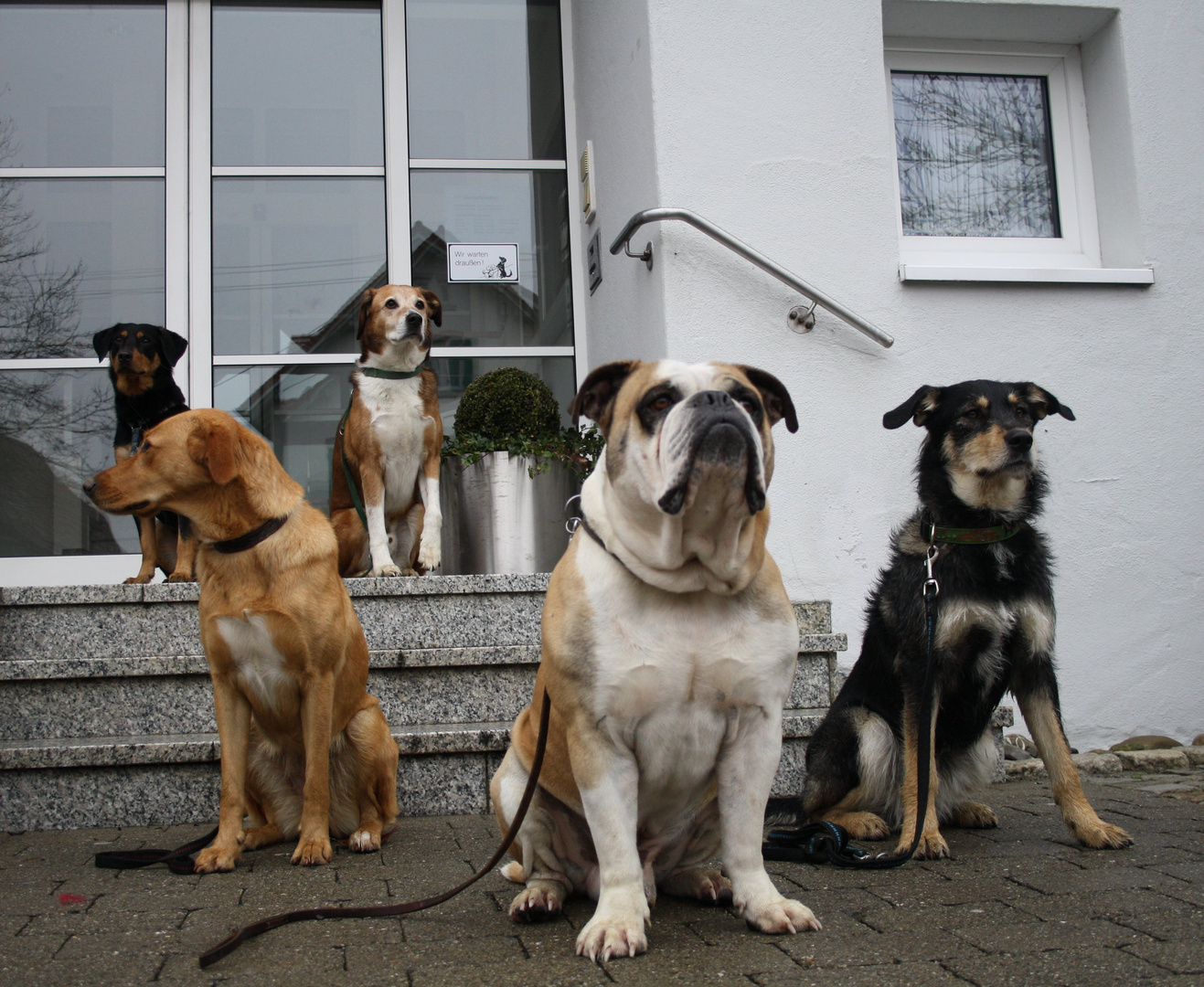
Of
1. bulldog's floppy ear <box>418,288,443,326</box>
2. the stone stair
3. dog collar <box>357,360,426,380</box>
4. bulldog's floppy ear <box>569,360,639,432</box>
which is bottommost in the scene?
the stone stair

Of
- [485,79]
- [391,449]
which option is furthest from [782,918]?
[485,79]

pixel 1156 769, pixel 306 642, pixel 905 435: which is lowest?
pixel 1156 769

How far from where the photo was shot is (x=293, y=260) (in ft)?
21.9

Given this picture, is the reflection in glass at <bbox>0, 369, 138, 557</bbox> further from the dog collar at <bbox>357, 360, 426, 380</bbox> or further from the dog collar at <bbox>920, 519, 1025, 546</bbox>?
the dog collar at <bbox>920, 519, 1025, 546</bbox>

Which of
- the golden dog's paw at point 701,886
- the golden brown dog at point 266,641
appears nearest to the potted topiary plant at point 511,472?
the golden brown dog at point 266,641

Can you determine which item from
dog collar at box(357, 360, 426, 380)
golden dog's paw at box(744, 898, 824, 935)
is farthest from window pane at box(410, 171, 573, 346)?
golden dog's paw at box(744, 898, 824, 935)

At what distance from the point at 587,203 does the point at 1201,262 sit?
11.4 ft

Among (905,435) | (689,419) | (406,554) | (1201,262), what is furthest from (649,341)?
(689,419)

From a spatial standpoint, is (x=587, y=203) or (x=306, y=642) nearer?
(x=306, y=642)

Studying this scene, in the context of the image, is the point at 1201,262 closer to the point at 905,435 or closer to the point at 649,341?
the point at 905,435

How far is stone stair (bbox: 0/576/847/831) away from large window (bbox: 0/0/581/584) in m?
2.03

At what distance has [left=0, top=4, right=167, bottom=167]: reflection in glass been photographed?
650 cm

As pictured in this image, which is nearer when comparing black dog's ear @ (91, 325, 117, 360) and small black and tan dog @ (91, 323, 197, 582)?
small black and tan dog @ (91, 323, 197, 582)

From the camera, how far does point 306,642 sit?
3.07m
